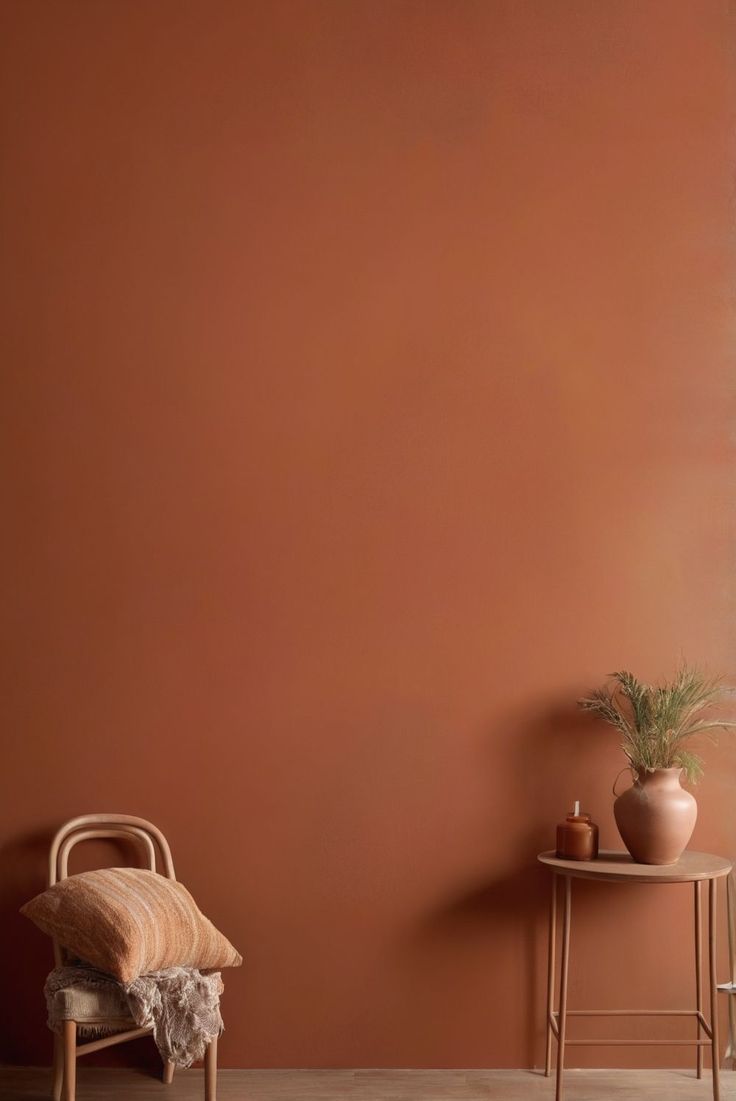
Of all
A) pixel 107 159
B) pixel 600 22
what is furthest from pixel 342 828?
pixel 600 22

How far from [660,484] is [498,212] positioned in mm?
1022

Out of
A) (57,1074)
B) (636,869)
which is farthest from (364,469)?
(57,1074)

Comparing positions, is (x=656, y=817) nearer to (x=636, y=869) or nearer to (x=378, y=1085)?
(x=636, y=869)

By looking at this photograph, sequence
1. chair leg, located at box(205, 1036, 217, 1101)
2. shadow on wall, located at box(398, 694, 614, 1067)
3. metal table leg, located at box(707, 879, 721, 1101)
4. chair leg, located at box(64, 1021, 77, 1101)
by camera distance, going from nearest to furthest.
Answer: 1. chair leg, located at box(64, 1021, 77, 1101)
2. chair leg, located at box(205, 1036, 217, 1101)
3. metal table leg, located at box(707, 879, 721, 1101)
4. shadow on wall, located at box(398, 694, 614, 1067)

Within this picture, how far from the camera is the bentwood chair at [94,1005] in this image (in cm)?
281

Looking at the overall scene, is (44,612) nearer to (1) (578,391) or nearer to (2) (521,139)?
(1) (578,391)

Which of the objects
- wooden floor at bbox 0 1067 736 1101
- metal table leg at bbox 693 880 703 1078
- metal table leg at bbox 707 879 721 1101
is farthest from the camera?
metal table leg at bbox 693 880 703 1078

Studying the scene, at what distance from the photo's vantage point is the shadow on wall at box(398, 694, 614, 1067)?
3.44 m

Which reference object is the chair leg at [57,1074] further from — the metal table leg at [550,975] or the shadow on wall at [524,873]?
the metal table leg at [550,975]

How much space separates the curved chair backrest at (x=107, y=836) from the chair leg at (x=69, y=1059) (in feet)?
1.76

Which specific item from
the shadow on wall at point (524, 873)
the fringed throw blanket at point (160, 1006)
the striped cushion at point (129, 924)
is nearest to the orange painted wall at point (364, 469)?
the shadow on wall at point (524, 873)

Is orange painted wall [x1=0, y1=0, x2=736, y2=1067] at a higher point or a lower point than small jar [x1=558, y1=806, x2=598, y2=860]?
higher

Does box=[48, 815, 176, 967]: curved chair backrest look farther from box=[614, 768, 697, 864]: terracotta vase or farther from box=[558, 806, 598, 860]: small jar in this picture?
box=[614, 768, 697, 864]: terracotta vase

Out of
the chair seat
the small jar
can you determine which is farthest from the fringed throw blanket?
the small jar
